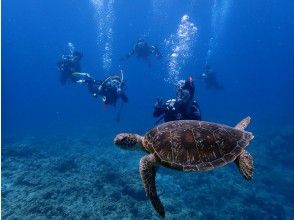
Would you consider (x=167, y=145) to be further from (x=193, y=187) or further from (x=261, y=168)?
(x=261, y=168)

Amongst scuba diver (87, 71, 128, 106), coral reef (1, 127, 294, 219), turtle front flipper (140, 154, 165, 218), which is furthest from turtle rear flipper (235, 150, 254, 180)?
scuba diver (87, 71, 128, 106)

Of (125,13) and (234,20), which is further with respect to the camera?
(234,20)

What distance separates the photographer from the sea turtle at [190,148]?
4.06 meters

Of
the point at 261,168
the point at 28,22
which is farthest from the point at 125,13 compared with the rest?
the point at 261,168

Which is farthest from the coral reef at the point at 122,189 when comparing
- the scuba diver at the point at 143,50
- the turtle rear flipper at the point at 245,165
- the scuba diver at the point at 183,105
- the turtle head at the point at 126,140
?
the scuba diver at the point at 143,50

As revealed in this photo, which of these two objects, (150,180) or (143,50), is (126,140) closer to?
(150,180)

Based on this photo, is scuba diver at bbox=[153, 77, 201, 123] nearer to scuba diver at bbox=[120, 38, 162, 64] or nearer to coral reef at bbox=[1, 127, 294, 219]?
coral reef at bbox=[1, 127, 294, 219]

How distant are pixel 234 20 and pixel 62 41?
83.2 meters

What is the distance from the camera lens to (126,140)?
4.45 metres

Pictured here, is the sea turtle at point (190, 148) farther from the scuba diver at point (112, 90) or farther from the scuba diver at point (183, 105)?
the scuba diver at point (112, 90)

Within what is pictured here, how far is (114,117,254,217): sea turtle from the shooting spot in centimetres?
406

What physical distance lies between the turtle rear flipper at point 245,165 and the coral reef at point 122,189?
5.03 m

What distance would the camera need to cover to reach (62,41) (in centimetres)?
15300

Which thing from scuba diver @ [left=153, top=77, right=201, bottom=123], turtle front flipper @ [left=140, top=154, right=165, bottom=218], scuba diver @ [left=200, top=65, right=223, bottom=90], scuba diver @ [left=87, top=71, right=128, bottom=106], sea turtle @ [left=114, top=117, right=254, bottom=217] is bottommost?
turtle front flipper @ [left=140, top=154, right=165, bottom=218]
